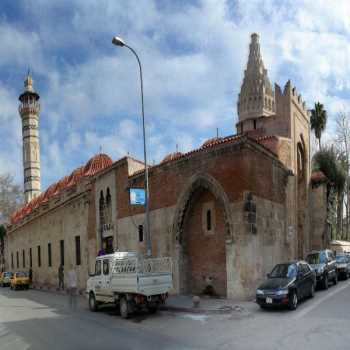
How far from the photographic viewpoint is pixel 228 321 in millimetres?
12227

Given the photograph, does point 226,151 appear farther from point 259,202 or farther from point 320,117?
point 320,117

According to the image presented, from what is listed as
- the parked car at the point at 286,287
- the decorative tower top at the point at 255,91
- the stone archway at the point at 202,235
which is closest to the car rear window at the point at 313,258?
the parked car at the point at 286,287

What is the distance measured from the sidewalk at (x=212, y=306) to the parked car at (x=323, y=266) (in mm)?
4592

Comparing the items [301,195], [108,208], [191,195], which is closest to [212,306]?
[191,195]

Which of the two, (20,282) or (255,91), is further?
(255,91)

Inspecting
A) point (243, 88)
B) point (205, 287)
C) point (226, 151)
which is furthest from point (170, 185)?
point (243, 88)

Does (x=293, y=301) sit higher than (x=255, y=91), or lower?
lower

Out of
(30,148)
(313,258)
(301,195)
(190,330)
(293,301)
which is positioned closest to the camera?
(190,330)

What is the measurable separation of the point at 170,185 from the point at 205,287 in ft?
16.4

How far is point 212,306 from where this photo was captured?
48.1ft

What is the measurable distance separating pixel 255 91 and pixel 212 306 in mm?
29180

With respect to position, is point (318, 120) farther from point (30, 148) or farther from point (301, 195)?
point (30, 148)

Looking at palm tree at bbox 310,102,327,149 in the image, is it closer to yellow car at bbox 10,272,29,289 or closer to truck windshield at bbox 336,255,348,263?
truck windshield at bbox 336,255,348,263

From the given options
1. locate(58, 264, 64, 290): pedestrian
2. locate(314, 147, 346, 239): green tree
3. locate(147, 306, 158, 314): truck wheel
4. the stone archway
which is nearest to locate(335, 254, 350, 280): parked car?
the stone archway
